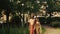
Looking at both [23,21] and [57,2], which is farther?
[57,2]

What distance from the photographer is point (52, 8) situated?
21.6 metres

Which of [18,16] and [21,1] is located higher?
[21,1]

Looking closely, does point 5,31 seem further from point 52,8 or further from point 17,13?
point 52,8

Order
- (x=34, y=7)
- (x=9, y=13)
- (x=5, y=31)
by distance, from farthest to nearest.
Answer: (x=9, y=13) < (x=34, y=7) < (x=5, y=31)

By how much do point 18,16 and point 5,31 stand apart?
6250 mm

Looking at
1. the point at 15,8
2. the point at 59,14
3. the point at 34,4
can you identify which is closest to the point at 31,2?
the point at 34,4

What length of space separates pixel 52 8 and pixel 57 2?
0.80 meters

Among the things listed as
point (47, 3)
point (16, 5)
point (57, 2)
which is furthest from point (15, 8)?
point (57, 2)

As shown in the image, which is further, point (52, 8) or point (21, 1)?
point (52, 8)

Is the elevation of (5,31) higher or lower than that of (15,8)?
lower

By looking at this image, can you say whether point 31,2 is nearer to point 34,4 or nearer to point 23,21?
point 34,4

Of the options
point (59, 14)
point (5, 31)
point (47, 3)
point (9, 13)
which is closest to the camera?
point (5, 31)

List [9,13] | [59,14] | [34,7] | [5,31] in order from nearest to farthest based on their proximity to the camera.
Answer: [5,31]
[34,7]
[9,13]
[59,14]

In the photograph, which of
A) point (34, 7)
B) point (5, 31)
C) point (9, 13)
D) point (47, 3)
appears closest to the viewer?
point (5, 31)
